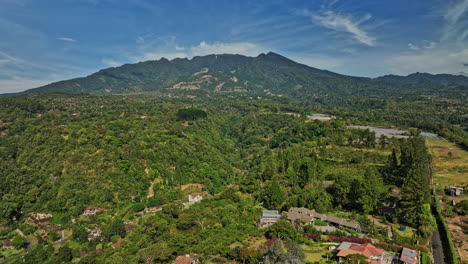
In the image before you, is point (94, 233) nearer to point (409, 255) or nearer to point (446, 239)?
point (409, 255)

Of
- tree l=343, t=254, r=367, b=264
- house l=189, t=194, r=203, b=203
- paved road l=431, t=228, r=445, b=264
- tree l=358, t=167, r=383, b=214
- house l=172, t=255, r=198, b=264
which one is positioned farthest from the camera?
house l=189, t=194, r=203, b=203

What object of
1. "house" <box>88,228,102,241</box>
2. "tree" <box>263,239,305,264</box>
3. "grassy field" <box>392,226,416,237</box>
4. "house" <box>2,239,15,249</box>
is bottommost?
"house" <box>2,239,15,249</box>

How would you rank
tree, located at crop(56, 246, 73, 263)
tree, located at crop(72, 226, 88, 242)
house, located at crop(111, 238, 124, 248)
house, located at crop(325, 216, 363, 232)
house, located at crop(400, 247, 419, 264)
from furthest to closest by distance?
tree, located at crop(72, 226, 88, 242), house, located at crop(111, 238, 124, 248), tree, located at crop(56, 246, 73, 263), house, located at crop(325, 216, 363, 232), house, located at crop(400, 247, 419, 264)

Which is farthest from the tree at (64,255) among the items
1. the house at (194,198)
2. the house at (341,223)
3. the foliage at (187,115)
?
the foliage at (187,115)

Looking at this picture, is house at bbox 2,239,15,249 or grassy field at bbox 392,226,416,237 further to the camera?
house at bbox 2,239,15,249

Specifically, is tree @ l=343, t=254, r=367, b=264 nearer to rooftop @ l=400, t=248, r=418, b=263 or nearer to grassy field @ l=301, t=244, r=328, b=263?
grassy field @ l=301, t=244, r=328, b=263

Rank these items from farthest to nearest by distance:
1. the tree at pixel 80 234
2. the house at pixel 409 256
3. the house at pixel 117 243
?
the tree at pixel 80 234 → the house at pixel 117 243 → the house at pixel 409 256

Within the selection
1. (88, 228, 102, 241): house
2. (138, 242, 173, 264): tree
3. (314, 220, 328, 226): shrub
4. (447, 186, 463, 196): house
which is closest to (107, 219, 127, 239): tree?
(88, 228, 102, 241): house

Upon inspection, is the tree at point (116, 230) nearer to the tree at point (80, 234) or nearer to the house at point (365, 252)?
the tree at point (80, 234)

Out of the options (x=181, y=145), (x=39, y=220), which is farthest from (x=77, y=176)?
(x=181, y=145)
